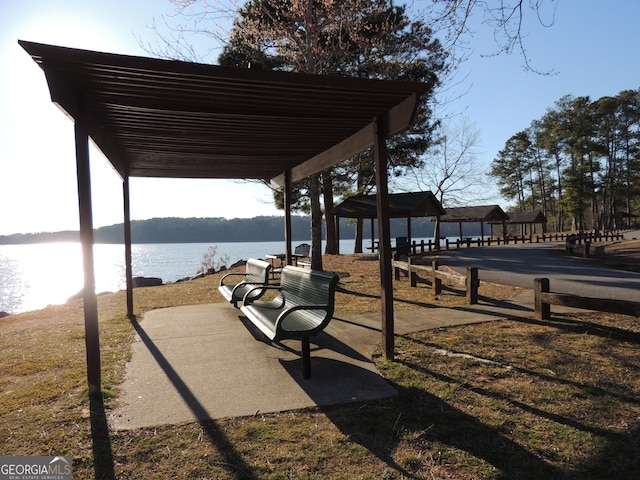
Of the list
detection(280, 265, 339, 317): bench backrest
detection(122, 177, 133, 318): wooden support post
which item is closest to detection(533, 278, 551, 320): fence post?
detection(280, 265, 339, 317): bench backrest

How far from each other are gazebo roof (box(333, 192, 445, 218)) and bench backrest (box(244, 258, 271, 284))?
16.0 meters

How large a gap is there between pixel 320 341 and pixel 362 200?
20.4 meters

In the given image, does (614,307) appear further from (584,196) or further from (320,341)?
(584,196)

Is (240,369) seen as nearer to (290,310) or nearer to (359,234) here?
Result: (290,310)

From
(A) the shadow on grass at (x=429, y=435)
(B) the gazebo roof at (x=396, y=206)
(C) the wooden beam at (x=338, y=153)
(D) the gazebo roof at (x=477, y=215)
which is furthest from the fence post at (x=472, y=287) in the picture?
(D) the gazebo roof at (x=477, y=215)

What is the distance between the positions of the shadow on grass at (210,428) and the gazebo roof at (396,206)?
64.9ft

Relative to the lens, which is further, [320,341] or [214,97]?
[320,341]

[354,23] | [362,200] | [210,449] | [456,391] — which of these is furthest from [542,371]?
[362,200]

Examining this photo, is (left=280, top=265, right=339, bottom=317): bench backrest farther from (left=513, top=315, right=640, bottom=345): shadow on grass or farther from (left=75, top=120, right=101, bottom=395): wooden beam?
(left=513, top=315, right=640, bottom=345): shadow on grass

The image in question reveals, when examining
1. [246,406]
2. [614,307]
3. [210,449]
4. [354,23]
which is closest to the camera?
[210,449]

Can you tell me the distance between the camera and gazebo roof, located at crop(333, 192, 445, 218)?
24.4 meters

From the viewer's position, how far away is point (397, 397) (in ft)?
12.3

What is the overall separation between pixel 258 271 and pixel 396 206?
19.0 metres

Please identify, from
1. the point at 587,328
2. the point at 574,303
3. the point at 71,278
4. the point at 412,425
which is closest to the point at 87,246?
the point at 412,425
